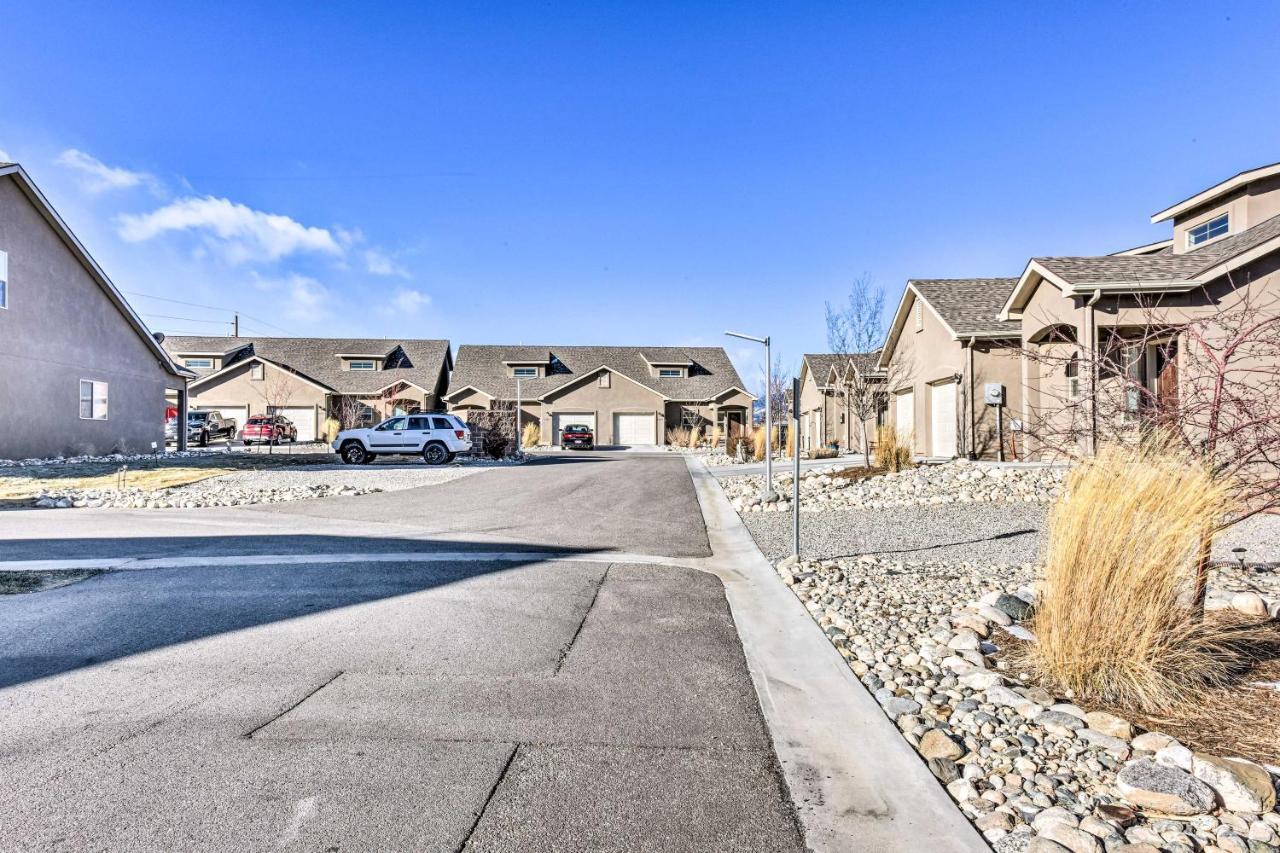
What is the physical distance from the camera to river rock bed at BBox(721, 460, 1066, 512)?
38.6 ft

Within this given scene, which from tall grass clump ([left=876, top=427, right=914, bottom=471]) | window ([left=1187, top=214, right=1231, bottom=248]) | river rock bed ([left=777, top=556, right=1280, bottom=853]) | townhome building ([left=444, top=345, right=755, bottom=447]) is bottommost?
river rock bed ([left=777, top=556, right=1280, bottom=853])

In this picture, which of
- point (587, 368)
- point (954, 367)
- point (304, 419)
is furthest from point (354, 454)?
point (587, 368)

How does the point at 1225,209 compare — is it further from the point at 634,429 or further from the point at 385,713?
the point at 634,429

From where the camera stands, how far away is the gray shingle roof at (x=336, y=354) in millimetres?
44719

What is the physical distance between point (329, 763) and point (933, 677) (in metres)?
3.37

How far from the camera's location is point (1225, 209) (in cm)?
1712

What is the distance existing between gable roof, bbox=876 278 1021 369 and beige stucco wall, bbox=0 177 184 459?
25348 mm

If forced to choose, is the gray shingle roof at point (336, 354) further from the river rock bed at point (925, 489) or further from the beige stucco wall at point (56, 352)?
the river rock bed at point (925, 489)

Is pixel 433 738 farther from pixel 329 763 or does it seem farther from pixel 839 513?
pixel 839 513

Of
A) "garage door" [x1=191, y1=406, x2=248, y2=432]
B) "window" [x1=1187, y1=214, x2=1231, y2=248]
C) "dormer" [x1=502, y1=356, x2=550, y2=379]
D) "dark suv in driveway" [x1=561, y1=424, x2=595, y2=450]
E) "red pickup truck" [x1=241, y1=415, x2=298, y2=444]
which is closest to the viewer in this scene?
"window" [x1=1187, y1=214, x2=1231, y2=248]

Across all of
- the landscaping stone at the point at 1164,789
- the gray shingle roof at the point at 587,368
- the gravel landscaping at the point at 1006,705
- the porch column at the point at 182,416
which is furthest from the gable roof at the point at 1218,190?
the porch column at the point at 182,416

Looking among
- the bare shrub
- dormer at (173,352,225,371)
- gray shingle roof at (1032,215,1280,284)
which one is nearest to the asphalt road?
gray shingle roof at (1032,215,1280,284)

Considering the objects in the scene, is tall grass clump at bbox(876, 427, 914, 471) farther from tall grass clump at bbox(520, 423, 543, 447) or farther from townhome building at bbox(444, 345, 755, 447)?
townhome building at bbox(444, 345, 755, 447)

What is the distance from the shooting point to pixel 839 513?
38.0ft
